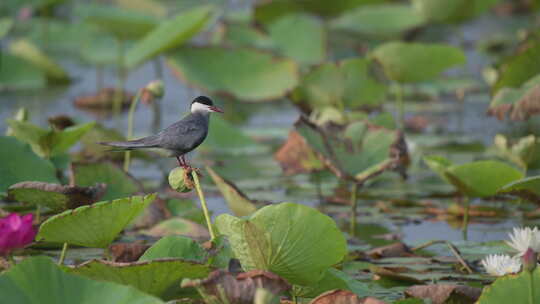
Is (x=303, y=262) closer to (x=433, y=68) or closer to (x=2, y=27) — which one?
(x=433, y=68)

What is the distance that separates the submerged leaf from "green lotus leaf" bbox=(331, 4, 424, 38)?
5.00 metres

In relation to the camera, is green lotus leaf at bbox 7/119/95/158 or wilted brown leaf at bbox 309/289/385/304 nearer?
wilted brown leaf at bbox 309/289/385/304

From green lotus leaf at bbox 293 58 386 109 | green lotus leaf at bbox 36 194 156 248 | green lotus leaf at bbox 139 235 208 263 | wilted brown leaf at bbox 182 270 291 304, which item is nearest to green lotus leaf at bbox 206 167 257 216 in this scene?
green lotus leaf at bbox 36 194 156 248

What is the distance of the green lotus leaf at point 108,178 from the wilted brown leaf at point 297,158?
1.02m

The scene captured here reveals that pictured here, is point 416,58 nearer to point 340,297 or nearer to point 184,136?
point 184,136

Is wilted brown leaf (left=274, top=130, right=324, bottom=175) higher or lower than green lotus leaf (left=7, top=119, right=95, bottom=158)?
lower

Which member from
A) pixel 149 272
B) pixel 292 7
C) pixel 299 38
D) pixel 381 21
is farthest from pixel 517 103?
pixel 292 7

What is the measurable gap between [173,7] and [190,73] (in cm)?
439

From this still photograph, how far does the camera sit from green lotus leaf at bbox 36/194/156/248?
2.49m

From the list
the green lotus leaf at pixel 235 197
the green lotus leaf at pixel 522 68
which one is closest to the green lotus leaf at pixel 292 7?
the green lotus leaf at pixel 522 68

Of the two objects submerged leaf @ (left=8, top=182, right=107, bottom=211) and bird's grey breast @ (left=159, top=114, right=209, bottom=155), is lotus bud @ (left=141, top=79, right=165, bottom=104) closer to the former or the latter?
submerged leaf @ (left=8, top=182, right=107, bottom=211)

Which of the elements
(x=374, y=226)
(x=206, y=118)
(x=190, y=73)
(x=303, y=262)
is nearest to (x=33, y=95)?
(x=190, y=73)

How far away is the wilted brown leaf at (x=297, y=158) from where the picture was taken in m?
4.58

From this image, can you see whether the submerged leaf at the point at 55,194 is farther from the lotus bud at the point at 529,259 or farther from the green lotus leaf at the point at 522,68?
the green lotus leaf at the point at 522,68
